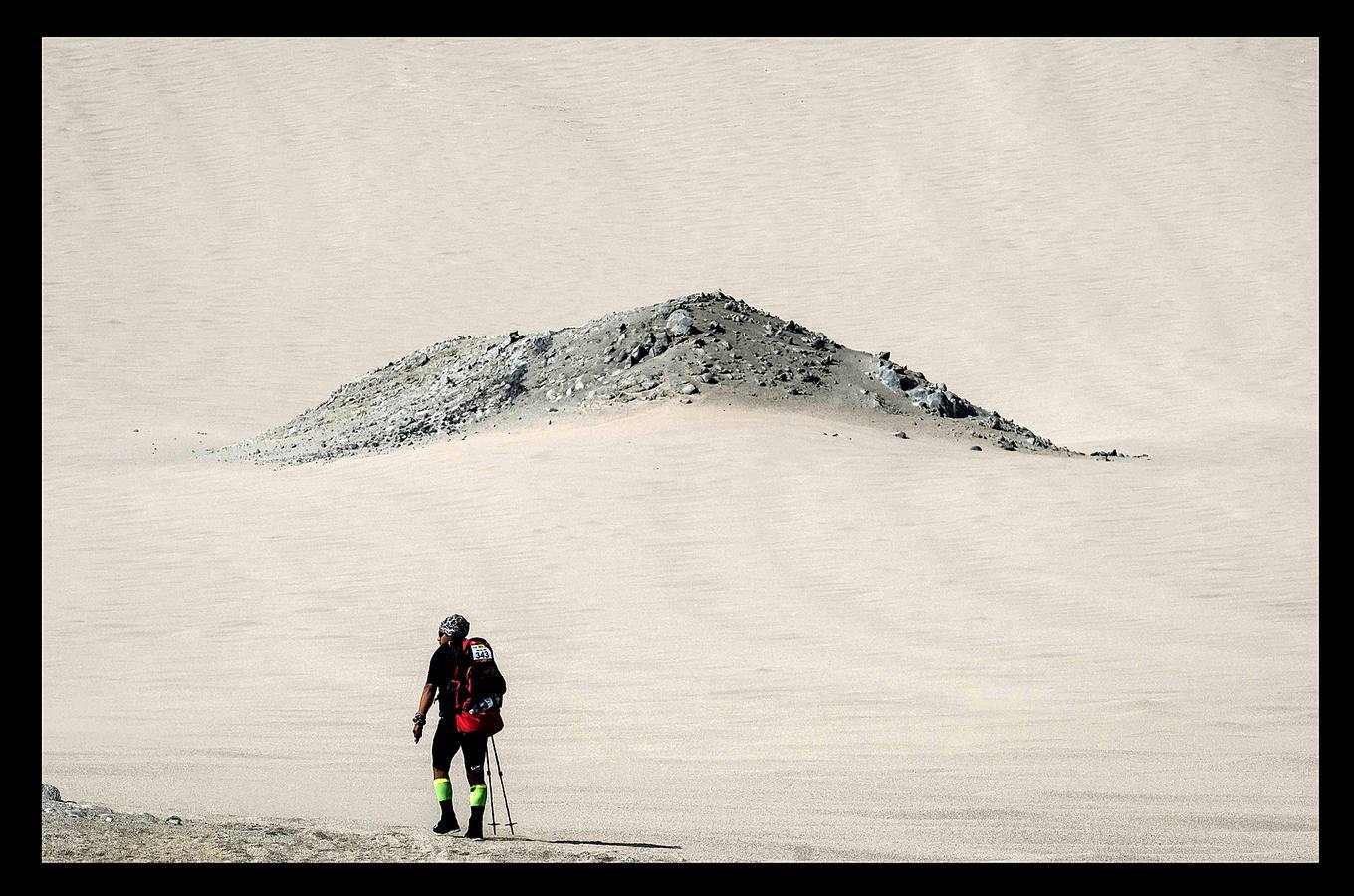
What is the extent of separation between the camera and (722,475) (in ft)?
56.5

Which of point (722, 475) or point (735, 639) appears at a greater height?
point (722, 475)

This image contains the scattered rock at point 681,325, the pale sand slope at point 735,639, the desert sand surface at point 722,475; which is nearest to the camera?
the pale sand slope at point 735,639

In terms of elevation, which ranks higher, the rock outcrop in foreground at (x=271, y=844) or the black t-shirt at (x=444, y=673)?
the black t-shirt at (x=444, y=673)

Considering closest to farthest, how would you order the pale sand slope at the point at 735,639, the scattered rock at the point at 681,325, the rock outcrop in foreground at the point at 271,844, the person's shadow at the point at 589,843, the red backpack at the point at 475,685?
the rock outcrop in foreground at the point at 271,844 → the red backpack at the point at 475,685 → the person's shadow at the point at 589,843 → the pale sand slope at the point at 735,639 → the scattered rock at the point at 681,325

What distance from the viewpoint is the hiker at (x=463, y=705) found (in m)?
7.10

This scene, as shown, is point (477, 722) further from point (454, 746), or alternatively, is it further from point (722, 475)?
point (722, 475)

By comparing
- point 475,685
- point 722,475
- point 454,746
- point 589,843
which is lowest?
point 589,843

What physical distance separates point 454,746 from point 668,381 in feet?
43.6

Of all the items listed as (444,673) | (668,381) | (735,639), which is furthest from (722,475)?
(444,673)

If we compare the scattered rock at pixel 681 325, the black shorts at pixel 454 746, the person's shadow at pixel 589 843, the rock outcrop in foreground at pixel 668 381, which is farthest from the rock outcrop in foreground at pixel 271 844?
the scattered rock at pixel 681 325

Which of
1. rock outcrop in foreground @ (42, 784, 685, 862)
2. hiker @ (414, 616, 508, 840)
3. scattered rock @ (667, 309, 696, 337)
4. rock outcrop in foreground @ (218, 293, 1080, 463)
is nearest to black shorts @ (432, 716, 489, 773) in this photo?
hiker @ (414, 616, 508, 840)

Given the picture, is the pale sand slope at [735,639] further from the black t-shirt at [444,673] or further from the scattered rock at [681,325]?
the scattered rock at [681,325]

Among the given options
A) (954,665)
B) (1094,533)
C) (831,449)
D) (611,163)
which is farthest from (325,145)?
(954,665)

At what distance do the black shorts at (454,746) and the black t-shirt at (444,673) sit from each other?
3.2 inches
